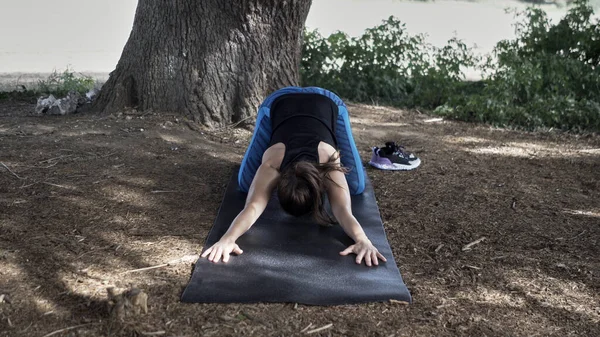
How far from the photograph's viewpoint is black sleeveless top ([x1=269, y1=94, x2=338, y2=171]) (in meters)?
4.07

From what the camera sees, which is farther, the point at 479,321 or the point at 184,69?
the point at 184,69

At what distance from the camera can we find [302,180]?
376 cm

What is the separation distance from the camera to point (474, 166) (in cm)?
541

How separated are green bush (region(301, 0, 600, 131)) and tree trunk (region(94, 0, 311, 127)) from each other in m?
1.69

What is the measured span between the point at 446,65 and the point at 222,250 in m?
5.01

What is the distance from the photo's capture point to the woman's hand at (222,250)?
3.47m

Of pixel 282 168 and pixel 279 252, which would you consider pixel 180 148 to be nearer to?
pixel 282 168

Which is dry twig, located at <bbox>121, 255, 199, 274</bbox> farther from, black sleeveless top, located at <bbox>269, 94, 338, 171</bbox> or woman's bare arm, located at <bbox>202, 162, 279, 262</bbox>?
black sleeveless top, located at <bbox>269, 94, 338, 171</bbox>

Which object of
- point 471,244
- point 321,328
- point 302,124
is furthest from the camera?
point 302,124

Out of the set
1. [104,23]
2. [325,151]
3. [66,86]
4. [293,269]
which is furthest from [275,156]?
[104,23]

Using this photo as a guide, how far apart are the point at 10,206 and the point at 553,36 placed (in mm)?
6388

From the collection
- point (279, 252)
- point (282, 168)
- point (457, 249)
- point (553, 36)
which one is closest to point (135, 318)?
point (279, 252)

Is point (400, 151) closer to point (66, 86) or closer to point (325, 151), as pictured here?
point (325, 151)

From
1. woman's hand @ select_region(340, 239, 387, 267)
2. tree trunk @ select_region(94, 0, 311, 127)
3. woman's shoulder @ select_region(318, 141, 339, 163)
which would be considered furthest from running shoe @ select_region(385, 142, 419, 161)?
woman's hand @ select_region(340, 239, 387, 267)
